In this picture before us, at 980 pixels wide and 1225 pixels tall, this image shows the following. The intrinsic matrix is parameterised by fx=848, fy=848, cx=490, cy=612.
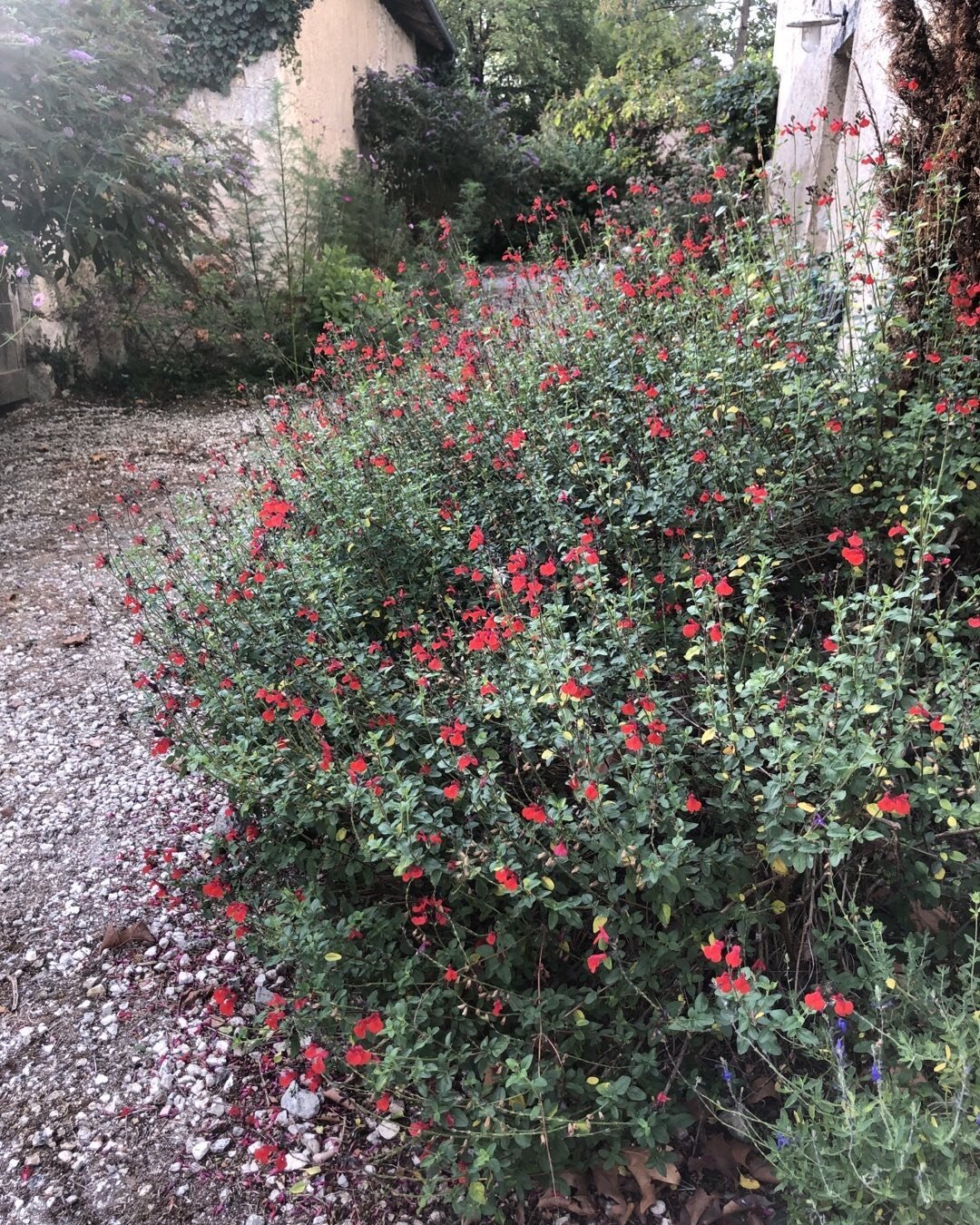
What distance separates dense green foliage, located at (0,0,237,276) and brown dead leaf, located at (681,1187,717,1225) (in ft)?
20.9

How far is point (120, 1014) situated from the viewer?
230cm

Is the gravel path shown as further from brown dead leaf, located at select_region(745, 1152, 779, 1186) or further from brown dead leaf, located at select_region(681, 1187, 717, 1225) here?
brown dead leaf, located at select_region(745, 1152, 779, 1186)

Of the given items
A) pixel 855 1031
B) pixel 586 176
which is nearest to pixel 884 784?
pixel 855 1031

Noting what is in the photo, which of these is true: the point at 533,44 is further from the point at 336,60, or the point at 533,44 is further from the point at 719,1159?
the point at 719,1159

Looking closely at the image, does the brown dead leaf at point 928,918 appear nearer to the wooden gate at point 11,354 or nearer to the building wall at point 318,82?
the wooden gate at point 11,354

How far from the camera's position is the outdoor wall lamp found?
600cm

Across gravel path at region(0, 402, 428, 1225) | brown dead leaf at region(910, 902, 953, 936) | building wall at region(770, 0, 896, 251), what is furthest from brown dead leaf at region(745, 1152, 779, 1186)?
building wall at region(770, 0, 896, 251)

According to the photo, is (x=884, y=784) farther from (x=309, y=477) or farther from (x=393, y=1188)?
(x=309, y=477)

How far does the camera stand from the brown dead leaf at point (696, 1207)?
5.87 feet

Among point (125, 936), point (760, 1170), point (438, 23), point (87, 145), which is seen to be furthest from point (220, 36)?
point (760, 1170)

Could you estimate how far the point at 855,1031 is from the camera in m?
1.80

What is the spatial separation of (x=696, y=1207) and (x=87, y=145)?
22.9 ft

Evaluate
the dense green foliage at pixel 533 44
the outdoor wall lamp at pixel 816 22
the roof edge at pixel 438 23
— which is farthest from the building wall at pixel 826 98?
the dense green foliage at pixel 533 44

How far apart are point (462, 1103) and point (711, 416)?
2154 millimetres
